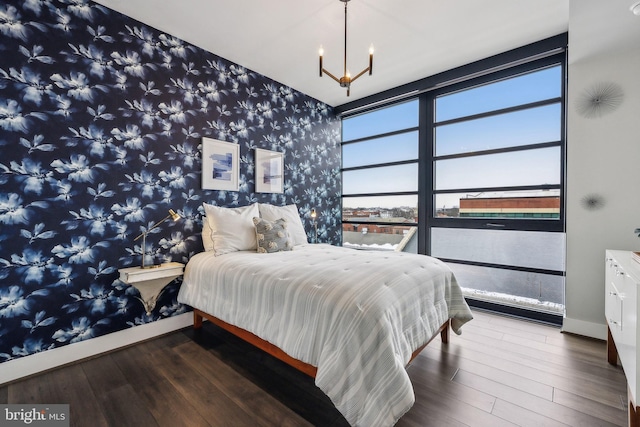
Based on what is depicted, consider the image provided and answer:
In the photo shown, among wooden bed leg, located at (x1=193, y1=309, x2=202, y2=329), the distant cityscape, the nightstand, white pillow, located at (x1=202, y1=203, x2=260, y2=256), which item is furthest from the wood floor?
the distant cityscape

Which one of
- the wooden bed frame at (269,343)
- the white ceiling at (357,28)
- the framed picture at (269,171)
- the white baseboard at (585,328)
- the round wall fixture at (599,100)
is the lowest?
the white baseboard at (585,328)

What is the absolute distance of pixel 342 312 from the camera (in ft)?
4.77

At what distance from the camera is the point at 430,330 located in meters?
1.92

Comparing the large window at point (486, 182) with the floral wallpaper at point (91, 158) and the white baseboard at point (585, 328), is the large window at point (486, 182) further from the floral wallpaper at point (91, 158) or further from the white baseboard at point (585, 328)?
the floral wallpaper at point (91, 158)

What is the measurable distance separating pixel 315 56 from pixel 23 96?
2.59 metres

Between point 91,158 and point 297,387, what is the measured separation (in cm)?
243

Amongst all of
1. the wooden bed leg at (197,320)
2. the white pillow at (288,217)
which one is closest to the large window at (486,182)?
the white pillow at (288,217)

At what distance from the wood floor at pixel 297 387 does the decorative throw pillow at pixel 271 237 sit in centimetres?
90

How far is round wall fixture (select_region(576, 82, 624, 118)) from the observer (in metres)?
2.46

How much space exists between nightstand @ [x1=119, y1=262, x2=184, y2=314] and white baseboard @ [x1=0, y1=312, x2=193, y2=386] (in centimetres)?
24

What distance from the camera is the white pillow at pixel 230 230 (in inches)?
107

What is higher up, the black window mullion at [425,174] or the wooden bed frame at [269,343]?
the black window mullion at [425,174]

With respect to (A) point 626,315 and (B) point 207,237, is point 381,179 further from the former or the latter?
(A) point 626,315

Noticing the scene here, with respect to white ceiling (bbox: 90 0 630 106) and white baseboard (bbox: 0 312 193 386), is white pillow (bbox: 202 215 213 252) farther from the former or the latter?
white ceiling (bbox: 90 0 630 106)
